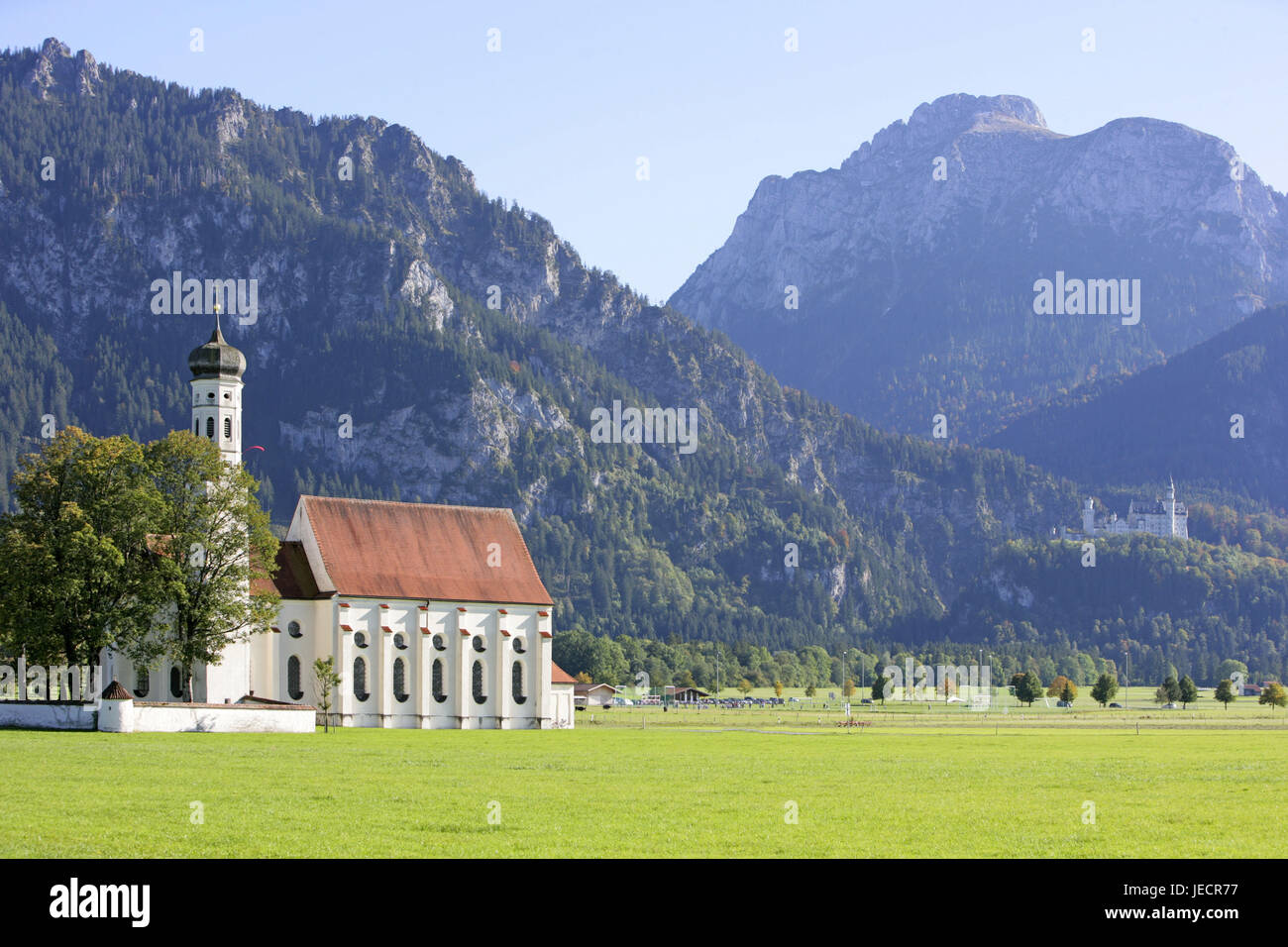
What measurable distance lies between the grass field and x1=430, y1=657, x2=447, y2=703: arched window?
26.5m

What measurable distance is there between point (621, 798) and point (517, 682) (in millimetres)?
66104

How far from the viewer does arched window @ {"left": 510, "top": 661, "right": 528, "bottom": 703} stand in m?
107

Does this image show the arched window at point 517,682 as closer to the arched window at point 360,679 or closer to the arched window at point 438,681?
the arched window at point 438,681

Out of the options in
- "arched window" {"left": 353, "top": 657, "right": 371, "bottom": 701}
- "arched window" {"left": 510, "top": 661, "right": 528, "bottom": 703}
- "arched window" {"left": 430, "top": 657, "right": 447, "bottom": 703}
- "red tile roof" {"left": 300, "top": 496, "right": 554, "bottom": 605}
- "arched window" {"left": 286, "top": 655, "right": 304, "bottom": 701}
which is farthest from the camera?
"arched window" {"left": 510, "top": 661, "right": 528, "bottom": 703}

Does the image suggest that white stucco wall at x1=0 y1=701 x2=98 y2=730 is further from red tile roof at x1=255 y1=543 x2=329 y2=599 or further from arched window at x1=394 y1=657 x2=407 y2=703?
arched window at x1=394 y1=657 x2=407 y2=703

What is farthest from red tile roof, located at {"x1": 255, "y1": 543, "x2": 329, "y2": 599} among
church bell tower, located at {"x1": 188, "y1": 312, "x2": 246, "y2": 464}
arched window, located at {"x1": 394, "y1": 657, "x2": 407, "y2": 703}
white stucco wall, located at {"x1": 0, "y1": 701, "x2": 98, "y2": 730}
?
white stucco wall, located at {"x1": 0, "y1": 701, "x2": 98, "y2": 730}

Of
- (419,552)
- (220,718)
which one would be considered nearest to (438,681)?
(419,552)

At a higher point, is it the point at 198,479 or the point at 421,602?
the point at 198,479
